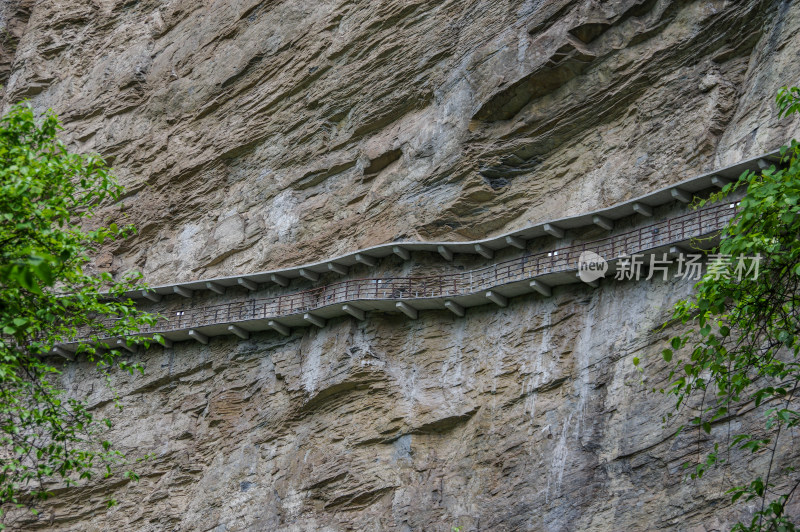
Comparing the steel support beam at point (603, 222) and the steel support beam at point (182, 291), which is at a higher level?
the steel support beam at point (603, 222)

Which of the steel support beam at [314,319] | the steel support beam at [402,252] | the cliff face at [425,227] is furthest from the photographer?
the steel support beam at [314,319]

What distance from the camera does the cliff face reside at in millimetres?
20703

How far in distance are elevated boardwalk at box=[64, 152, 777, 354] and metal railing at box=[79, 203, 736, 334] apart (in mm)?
28

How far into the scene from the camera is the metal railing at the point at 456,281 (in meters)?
20.9

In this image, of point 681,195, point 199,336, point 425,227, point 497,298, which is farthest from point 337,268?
point 681,195

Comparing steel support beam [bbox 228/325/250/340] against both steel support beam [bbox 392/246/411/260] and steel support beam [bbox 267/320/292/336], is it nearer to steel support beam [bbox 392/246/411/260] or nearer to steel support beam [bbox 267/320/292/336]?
steel support beam [bbox 267/320/292/336]

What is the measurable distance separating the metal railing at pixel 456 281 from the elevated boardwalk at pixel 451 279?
0.03 meters

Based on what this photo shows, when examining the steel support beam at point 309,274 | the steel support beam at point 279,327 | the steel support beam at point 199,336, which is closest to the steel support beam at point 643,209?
the steel support beam at point 309,274

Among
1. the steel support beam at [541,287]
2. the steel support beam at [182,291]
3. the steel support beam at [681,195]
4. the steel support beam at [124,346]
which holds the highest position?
the steel support beam at [681,195]

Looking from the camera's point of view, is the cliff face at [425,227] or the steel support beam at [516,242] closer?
the cliff face at [425,227]

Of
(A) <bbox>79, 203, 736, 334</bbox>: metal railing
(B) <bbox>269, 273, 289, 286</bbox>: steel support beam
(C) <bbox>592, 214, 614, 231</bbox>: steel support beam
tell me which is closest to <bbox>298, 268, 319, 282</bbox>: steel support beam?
(A) <bbox>79, 203, 736, 334</bbox>: metal railing

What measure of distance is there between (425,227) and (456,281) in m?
2.23

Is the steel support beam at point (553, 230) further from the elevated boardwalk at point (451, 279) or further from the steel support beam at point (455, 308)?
the steel support beam at point (455, 308)

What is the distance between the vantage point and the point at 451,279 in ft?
81.4
